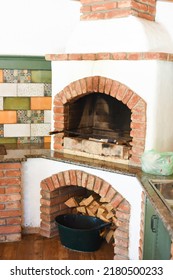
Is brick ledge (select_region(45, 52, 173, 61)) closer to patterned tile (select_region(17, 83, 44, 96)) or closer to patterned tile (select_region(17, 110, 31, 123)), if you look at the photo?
patterned tile (select_region(17, 83, 44, 96))

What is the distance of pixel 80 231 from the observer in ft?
12.1

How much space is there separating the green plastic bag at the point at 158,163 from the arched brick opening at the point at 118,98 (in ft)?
0.77

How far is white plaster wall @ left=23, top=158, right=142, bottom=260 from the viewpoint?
3.48 metres

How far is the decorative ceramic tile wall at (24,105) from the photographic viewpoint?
4.48 metres

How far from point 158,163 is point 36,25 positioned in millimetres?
2181

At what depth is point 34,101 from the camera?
15.0 ft

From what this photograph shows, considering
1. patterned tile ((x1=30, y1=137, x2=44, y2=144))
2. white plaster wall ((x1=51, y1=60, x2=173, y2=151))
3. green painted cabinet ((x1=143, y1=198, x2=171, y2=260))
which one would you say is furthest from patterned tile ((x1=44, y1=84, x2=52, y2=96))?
green painted cabinet ((x1=143, y1=198, x2=171, y2=260))

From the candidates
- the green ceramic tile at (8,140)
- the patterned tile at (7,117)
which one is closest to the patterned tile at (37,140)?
the green ceramic tile at (8,140)

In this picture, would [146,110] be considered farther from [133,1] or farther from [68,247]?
[68,247]

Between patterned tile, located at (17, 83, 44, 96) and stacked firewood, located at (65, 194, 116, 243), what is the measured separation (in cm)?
130

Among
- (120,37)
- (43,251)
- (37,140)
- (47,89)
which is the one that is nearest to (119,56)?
(120,37)

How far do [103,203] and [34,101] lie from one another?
144 centimetres

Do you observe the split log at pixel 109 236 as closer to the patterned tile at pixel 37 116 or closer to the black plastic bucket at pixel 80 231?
the black plastic bucket at pixel 80 231
